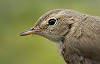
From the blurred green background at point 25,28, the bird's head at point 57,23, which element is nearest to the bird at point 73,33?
the bird's head at point 57,23

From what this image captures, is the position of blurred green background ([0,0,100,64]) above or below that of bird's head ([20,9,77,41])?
above

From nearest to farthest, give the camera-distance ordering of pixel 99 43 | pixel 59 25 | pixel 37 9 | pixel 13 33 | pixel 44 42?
pixel 99 43
pixel 59 25
pixel 44 42
pixel 13 33
pixel 37 9

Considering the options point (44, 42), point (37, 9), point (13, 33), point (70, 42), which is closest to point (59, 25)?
point (70, 42)

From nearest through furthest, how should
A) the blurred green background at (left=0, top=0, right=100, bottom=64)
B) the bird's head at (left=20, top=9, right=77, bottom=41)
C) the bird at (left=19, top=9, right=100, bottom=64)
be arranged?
the bird at (left=19, top=9, right=100, bottom=64)
the bird's head at (left=20, top=9, right=77, bottom=41)
the blurred green background at (left=0, top=0, right=100, bottom=64)

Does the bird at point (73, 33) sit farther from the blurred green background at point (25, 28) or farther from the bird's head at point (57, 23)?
the blurred green background at point (25, 28)

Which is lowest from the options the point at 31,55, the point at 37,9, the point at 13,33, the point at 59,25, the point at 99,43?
the point at 99,43

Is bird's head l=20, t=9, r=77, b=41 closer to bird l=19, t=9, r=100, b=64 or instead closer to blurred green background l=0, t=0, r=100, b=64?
bird l=19, t=9, r=100, b=64

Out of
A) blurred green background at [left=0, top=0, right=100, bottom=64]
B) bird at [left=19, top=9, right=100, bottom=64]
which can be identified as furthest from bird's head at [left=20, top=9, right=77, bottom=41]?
blurred green background at [left=0, top=0, right=100, bottom=64]

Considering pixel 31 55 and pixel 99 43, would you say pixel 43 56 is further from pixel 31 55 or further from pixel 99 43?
pixel 99 43
